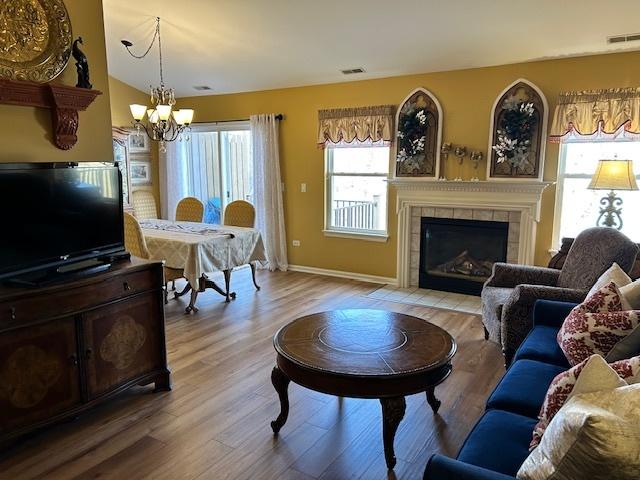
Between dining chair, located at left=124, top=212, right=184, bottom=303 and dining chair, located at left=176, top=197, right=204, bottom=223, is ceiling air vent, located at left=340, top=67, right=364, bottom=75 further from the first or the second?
dining chair, located at left=124, top=212, right=184, bottom=303

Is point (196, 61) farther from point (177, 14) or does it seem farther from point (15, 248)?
point (15, 248)

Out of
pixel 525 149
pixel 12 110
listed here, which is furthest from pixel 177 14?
pixel 525 149

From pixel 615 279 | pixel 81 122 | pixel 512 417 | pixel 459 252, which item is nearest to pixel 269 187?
pixel 459 252

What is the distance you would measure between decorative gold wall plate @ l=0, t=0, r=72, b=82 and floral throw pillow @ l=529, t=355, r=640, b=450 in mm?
2926

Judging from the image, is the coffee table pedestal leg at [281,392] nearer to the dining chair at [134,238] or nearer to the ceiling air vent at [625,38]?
the dining chair at [134,238]

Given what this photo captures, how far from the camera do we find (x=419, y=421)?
8.83 feet

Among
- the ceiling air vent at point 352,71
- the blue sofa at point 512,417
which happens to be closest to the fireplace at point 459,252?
the ceiling air vent at point 352,71

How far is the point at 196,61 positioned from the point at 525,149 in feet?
13.0

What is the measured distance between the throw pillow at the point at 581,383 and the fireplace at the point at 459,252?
360cm

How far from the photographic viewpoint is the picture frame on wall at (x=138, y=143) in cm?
Answer: 698

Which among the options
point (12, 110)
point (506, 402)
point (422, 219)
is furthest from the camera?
point (422, 219)

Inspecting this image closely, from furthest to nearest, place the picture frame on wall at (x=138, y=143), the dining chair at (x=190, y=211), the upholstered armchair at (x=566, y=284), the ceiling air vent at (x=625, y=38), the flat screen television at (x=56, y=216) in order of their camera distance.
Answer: the picture frame on wall at (x=138, y=143)
the dining chair at (x=190, y=211)
the ceiling air vent at (x=625, y=38)
the upholstered armchair at (x=566, y=284)
the flat screen television at (x=56, y=216)

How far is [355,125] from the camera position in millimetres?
5660

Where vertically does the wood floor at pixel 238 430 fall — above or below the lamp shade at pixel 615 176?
below
